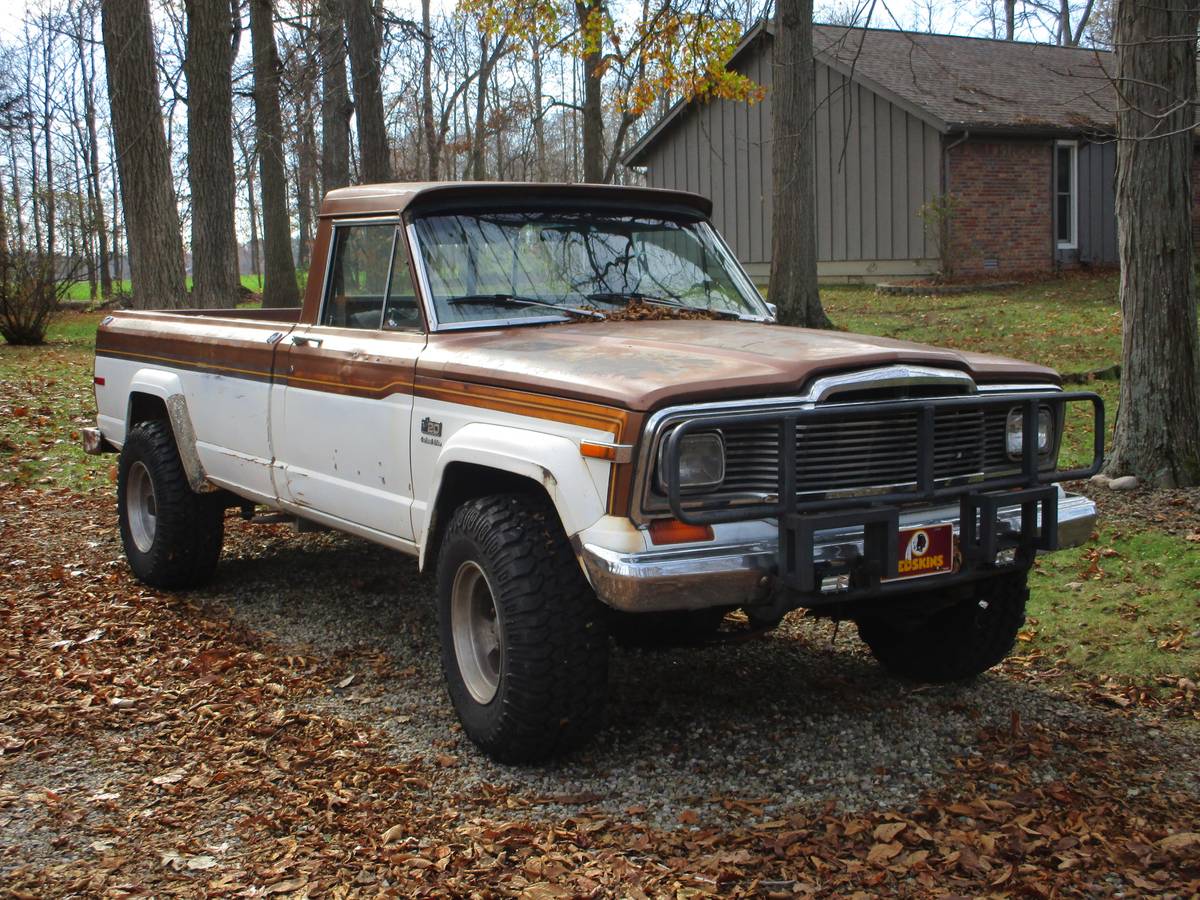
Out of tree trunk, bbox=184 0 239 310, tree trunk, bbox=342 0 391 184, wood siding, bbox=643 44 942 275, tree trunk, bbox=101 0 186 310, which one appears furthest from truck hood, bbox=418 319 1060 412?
wood siding, bbox=643 44 942 275

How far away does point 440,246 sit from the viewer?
16.7ft

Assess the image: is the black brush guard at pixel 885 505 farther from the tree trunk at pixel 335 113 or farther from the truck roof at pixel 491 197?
the tree trunk at pixel 335 113

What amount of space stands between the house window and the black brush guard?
21.4m

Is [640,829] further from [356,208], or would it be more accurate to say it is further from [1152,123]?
[1152,123]

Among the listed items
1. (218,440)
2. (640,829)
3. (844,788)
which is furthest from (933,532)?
(218,440)

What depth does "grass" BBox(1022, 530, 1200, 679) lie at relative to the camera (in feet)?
17.2

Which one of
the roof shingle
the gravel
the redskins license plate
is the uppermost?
the roof shingle

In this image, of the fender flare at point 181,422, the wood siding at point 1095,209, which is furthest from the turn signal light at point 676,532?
the wood siding at point 1095,209

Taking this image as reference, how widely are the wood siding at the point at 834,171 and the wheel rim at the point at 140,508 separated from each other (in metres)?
16.5

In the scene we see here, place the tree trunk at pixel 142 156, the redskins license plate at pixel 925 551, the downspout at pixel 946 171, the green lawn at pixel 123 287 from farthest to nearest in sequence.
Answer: the green lawn at pixel 123 287, the downspout at pixel 946 171, the tree trunk at pixel 142 156, the redskins license plate at pixel 925 551

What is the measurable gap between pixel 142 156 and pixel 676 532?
10235 millimetres

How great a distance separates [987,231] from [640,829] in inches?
829

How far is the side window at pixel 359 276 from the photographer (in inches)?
209

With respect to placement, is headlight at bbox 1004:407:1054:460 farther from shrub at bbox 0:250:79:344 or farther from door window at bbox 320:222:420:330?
shrub at bbox 0:250:79:344
